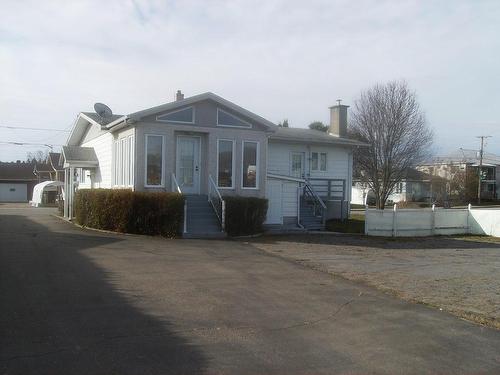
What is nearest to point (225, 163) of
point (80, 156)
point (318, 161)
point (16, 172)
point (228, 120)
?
point (228, 120)

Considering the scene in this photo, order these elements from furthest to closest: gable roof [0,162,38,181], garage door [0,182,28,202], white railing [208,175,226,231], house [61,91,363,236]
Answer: gable roof [0,162,38,181] → garage door [0,182,28,202] → house [61,91,363,236] → white railing [208,175,226,231]

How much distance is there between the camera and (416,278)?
37.4 ft

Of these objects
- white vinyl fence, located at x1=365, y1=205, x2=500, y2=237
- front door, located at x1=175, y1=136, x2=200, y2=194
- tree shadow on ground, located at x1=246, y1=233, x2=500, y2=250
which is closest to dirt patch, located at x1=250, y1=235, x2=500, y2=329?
tree shadow on ground, located at x1=246, y1=233, x2=500, y2=250

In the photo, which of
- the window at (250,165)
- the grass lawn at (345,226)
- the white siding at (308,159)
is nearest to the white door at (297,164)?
→ the white siding at (308,159)

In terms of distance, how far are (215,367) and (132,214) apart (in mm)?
12418

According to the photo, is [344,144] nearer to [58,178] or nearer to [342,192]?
[342,192]

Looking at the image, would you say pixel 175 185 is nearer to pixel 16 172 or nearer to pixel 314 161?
pixel 314 161

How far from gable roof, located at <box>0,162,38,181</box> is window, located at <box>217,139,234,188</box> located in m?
52.0

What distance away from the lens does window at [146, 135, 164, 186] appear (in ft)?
61.5

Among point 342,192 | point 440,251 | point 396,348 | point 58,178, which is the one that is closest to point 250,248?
point 440,251

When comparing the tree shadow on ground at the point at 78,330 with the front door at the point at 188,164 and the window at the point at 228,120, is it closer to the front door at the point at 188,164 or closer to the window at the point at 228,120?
the front door at the point at 188,164

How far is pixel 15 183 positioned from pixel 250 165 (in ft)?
175

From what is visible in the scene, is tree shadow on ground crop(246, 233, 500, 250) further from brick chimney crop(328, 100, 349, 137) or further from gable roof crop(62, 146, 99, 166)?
gable roof crop(62, 146, 99, 166)

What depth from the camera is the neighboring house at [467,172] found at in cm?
6278
